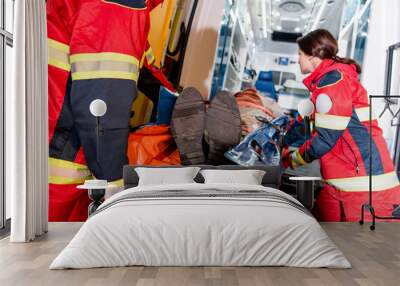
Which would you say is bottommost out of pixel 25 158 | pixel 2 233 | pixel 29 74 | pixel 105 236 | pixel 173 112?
pixel 2 233

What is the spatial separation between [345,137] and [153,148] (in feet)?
6.73

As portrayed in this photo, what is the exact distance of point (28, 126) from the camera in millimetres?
3877

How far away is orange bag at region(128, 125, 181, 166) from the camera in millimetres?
4832

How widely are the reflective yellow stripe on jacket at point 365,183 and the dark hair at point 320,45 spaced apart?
3.81ft

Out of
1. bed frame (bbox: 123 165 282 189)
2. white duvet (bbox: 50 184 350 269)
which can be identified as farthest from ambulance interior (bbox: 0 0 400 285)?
white duvet (bbox: 50 184 350 269)

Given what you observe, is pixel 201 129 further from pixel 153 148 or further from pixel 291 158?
pixel 291 158

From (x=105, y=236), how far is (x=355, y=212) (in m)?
2.94

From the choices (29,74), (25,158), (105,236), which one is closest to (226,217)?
(105,236)

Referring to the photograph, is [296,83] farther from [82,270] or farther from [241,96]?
[82,270]

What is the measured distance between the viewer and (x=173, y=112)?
15.9ft

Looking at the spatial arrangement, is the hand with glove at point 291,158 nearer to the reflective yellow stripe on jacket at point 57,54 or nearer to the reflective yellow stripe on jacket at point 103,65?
the reflective yellow stripe on jacket at point 103,65

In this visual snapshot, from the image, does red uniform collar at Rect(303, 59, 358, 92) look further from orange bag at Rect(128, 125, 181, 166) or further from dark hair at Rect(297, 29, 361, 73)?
orange bag at Rect(128, 125, 181, 166)

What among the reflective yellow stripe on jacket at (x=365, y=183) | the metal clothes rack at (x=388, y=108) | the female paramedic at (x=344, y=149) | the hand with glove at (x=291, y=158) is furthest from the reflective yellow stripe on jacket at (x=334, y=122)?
the reflective yellow stripe on jacket at (x=365, y=183)

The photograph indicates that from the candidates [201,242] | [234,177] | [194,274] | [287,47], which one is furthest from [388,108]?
[194,274]
